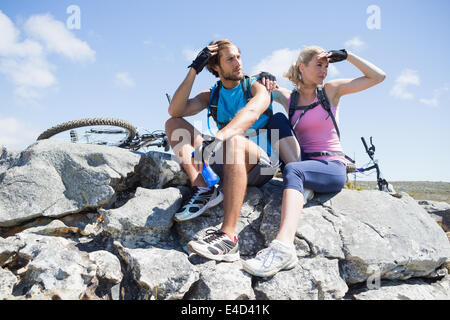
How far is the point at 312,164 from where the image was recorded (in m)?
3.51

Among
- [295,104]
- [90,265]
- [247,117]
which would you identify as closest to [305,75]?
[295,104]

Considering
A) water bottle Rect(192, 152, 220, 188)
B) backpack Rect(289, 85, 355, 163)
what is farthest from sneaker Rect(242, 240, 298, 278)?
backpack Rect(289, 85, 355, 163)

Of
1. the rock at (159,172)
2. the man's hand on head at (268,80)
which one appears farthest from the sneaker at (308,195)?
the rock at (159,172)

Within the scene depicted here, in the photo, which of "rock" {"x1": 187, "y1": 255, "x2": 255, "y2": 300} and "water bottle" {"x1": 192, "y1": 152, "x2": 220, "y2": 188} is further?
"water bottle" {"x1": 192, "y1": 152, "x2": 220, "y2": 188}

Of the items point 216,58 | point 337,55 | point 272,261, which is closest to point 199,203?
point 272,261

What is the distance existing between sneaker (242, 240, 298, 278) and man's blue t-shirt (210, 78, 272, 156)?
53.2 inches

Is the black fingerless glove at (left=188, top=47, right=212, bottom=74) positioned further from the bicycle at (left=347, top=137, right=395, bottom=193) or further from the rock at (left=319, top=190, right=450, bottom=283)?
the bicycle at (left=347, top=137, right=395, bottom=193)

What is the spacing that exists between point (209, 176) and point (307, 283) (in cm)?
150

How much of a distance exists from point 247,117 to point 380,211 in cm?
204

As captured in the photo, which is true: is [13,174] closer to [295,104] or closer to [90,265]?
[90,265]

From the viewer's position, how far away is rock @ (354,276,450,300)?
325 centimetres

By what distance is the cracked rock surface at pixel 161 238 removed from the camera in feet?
9.11
